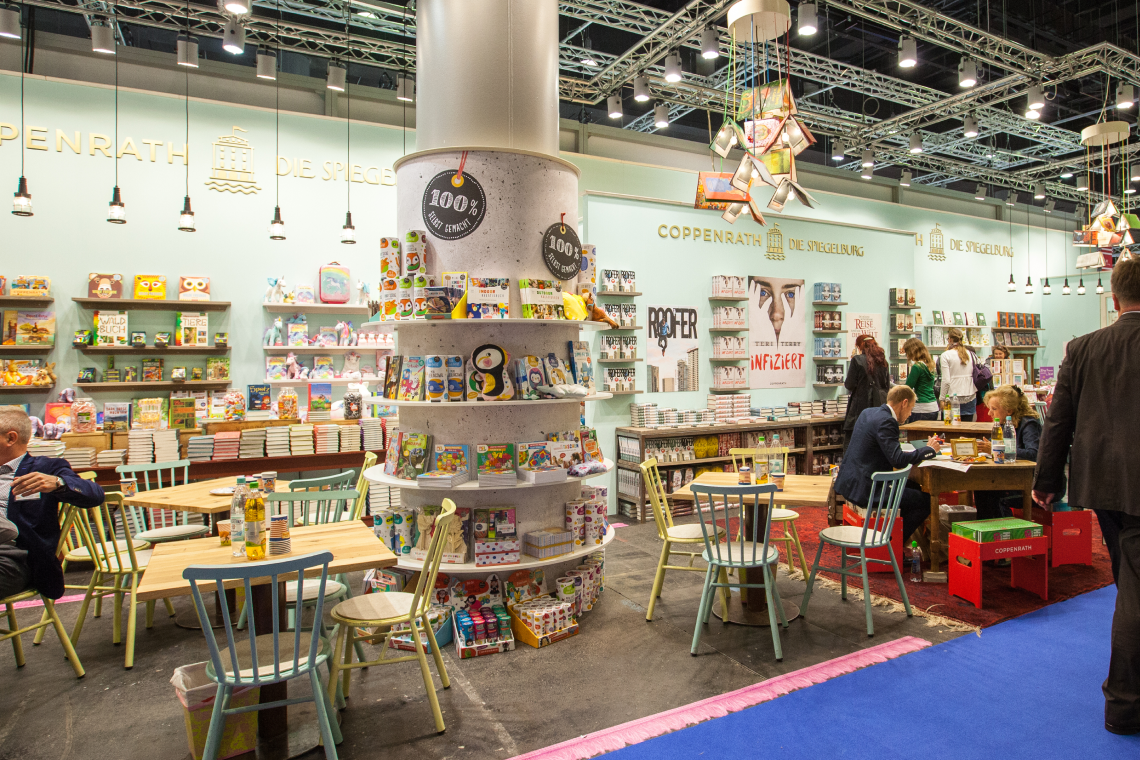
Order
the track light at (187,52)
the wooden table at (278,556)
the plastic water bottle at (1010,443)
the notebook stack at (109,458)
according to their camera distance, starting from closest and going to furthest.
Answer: the wooden table at (278,556) < the plastic water bottle at (1010,443) < the notebook stack at (109,458) < the track light at (187,52)

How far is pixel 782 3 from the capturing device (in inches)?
145

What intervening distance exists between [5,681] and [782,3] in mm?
5411

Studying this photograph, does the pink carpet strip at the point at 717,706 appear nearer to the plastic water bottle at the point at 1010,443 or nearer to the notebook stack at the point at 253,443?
the plastic water bottle at the point at 1010,443

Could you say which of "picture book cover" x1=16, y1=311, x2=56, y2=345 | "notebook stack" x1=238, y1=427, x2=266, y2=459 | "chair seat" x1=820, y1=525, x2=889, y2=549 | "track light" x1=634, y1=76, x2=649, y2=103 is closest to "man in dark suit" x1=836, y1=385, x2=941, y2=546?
"chair seat" x1=820, y1=525, x2=889, y2=549

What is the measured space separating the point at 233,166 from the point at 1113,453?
7.28 metres

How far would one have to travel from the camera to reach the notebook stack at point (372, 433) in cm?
669

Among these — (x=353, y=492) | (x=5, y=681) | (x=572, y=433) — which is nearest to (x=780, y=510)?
(x=572, y=433)

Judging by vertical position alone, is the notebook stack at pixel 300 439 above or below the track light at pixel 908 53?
below

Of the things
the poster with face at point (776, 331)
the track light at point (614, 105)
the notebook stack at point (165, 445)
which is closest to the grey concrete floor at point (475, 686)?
the notebook stack at point (165, 445)

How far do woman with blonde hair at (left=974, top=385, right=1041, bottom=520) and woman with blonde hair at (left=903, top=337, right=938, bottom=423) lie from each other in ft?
4.97

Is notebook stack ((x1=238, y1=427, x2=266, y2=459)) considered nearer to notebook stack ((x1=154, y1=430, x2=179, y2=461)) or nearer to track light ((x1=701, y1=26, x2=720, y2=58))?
notebook stack ((x1=154, y1=430, x2=179, y2=461))

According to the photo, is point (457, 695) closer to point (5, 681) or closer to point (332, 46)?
point (5, 681)

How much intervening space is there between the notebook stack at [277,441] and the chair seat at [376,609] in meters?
3.56

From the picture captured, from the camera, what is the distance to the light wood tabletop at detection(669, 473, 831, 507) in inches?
160
